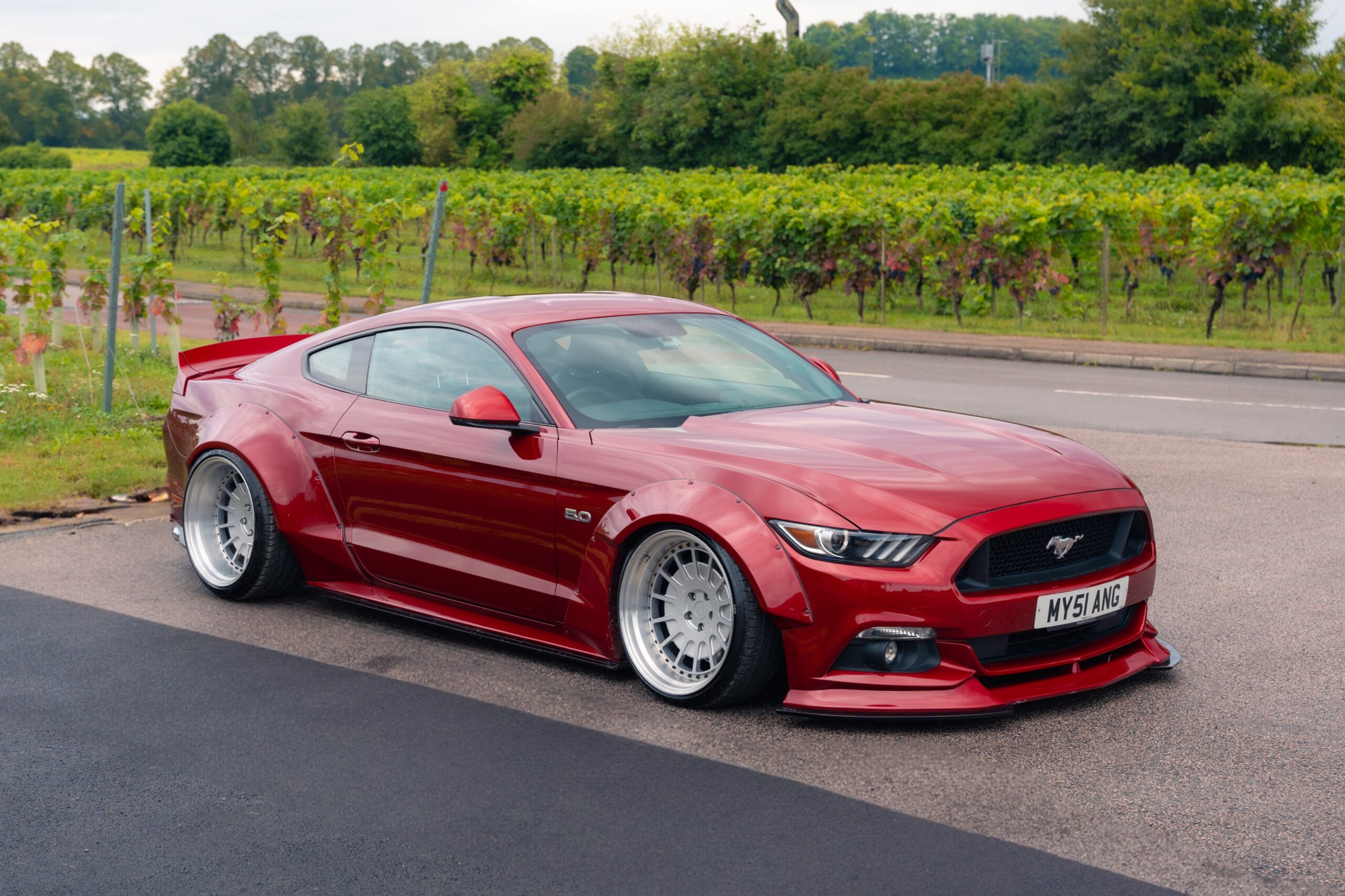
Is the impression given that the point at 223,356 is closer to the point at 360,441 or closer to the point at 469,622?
the point at 360,441

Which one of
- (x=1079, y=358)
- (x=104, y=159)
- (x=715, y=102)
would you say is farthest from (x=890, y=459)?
(x=104, y=159)

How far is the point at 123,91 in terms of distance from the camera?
177 meters

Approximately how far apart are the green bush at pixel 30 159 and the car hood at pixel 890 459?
96.0 m

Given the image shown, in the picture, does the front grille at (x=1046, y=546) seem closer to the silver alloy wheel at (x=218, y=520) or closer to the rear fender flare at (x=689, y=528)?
the rear fender flare at (x=689, y=528)

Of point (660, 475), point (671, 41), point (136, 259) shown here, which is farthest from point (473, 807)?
point (671, 41)

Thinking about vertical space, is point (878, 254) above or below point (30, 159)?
below

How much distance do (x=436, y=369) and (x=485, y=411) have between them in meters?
0.82

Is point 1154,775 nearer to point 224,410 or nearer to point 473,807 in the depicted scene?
point 473,807

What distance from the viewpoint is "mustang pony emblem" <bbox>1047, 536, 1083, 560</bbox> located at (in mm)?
4938

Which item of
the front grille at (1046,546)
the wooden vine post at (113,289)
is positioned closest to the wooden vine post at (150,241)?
the wooden vine post at (113,289)

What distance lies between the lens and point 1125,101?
198 ft

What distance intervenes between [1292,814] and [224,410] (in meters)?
4.94

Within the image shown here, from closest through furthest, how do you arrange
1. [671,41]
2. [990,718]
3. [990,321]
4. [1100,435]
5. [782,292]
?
[990,718], [1100,435], [990,321], [782,292], [671,41]

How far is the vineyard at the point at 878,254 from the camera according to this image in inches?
655
